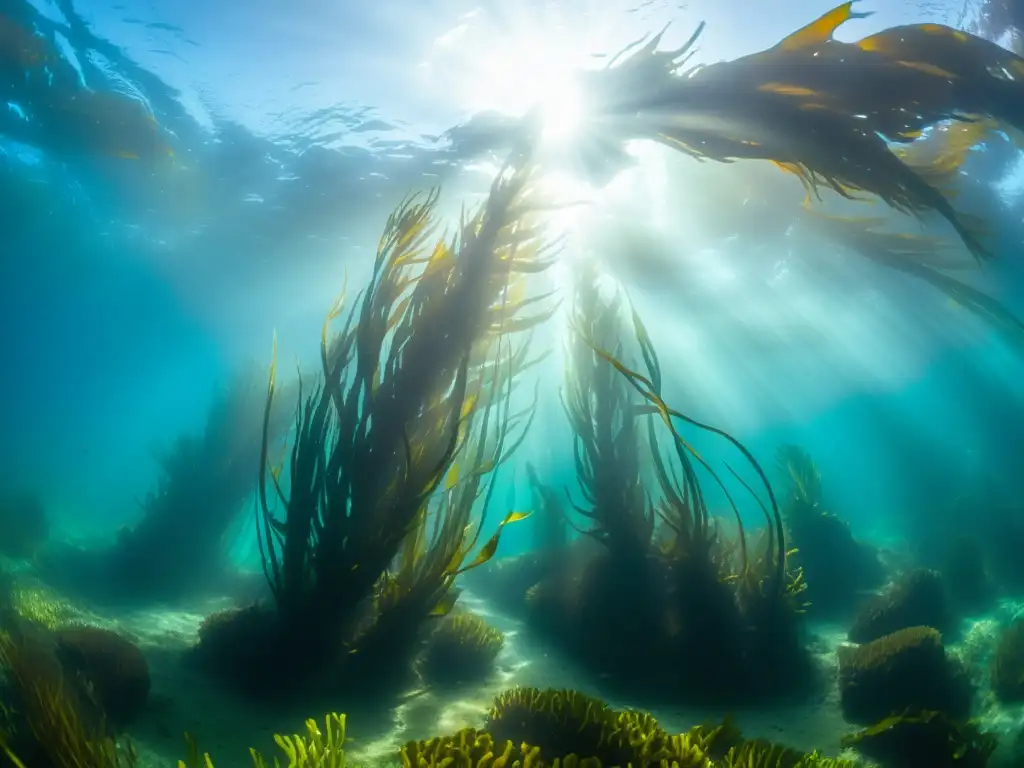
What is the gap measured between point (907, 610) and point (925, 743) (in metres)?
4.33

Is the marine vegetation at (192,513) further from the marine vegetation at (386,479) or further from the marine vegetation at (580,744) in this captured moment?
the marine vegetation at (580,744)

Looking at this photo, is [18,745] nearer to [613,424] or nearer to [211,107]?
[613,424]

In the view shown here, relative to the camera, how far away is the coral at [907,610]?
6.81 m

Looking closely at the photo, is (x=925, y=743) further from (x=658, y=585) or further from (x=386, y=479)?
(x=386, y=479)

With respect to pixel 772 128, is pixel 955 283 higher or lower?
lower

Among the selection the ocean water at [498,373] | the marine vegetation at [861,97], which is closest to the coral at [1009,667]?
the ocean water at [498,373]

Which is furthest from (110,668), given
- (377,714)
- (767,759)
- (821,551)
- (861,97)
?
(821,551)

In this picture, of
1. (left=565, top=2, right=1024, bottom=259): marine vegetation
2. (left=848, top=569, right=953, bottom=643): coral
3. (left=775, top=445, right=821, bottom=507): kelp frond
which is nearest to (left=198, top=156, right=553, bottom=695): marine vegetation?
(left=565, top=2, right=1024, bottom=259): marine vegetation

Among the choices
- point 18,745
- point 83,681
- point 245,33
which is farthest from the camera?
point 245,33

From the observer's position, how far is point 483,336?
4.72 metres

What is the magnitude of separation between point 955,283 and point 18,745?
24.6 feet

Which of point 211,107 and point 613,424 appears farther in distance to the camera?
point 211,107

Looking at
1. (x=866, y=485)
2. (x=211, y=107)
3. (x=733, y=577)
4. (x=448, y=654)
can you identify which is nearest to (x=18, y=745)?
(x=448, y=654)

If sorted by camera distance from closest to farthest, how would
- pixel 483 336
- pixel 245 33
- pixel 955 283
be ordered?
pixel 483 336 → pixel 955 283 → pixel 245 33
